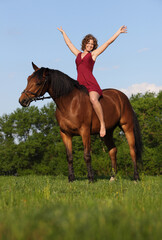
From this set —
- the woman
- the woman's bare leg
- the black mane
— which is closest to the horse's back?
the woman's bare leg

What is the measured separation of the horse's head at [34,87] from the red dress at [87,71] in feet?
3.53

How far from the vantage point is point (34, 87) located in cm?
709

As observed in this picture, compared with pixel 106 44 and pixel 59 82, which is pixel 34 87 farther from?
pixel 106 44

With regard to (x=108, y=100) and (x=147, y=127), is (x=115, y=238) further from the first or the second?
(x=147, y=127)

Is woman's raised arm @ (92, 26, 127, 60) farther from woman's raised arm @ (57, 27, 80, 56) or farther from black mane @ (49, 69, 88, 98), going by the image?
black mane @ (49, 69, 88, 98)

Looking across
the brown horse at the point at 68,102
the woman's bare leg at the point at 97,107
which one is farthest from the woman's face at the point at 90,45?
the woman's bare leg at the point at 97,107

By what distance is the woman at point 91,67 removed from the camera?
7.59 meters

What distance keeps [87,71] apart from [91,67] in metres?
0.18

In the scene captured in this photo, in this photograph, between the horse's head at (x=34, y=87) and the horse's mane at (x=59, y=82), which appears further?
the horse's mane at (x=59, y=82)

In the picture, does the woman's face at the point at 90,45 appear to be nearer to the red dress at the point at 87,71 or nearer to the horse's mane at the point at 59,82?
the red dress at the point at 87,71

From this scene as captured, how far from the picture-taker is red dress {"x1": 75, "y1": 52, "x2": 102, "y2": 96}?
7.64 metres

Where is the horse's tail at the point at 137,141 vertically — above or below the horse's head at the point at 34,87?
below

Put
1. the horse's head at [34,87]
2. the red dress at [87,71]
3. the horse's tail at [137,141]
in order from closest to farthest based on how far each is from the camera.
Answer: the horse's head at [34,87] → the red dress at [87,71] → the horse's tail at [137,141]

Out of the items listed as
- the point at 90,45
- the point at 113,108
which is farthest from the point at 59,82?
the point at 113,108
